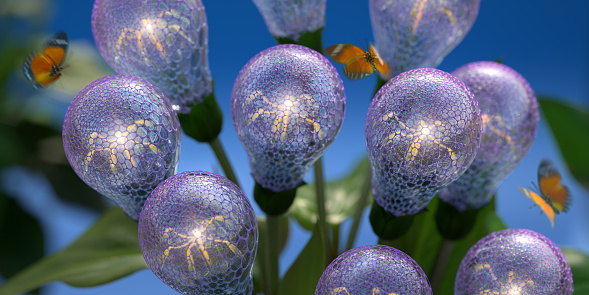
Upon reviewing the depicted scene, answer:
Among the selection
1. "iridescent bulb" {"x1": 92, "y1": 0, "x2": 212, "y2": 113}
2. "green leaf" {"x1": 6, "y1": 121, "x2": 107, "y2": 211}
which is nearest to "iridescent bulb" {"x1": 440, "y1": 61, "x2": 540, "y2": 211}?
"iridescent bulb" {"x1": 92, "y1": 0, "x2": 212, "y2": 113}

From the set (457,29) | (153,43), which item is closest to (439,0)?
(457,29)

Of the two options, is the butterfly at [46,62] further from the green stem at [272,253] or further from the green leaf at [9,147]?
the green leaf at [9,147]

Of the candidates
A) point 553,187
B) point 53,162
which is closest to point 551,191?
point 553,187

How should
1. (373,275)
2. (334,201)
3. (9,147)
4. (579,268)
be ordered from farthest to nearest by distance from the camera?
(9,147), (334,201), (579,268), (373,275)

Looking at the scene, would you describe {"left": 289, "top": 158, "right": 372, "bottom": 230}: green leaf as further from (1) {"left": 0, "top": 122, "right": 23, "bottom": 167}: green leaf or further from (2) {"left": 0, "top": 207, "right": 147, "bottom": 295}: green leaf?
(1) {"left": 0, "top": 122, "right": 23, "bottom": 167}: green leaf

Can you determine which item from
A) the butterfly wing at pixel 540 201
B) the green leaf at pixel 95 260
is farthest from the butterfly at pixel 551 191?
the green leaf at pixel 95 260

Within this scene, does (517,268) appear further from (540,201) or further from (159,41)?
(159,41)

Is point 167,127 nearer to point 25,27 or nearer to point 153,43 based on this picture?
point 153,43
